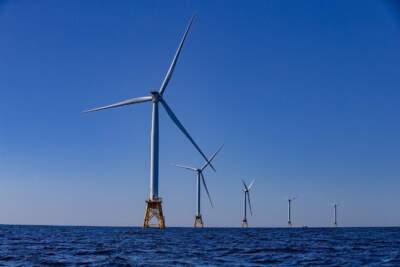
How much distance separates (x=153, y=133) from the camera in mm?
96812

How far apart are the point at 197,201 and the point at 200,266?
16448 centimetres

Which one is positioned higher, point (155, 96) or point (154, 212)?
point (155, 96)

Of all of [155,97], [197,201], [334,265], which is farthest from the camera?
[197,201]

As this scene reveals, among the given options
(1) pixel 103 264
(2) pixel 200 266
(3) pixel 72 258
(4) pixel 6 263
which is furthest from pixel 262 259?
(4) pixel 6 263

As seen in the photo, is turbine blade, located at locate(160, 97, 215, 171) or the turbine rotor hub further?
the turbine rotor hub

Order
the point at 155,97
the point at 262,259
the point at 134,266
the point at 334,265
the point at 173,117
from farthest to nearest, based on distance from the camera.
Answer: the point at 155,97 → the point at 173,117 → the point at 262,259 → the point at 334,265 → the point at 134,266

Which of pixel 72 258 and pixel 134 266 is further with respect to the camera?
pixel 72 258

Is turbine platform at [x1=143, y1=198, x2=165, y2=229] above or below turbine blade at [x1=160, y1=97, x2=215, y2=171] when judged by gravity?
below

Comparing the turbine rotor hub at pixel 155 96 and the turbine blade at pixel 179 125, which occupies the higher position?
the turbine rotor hub at pixel 155 96

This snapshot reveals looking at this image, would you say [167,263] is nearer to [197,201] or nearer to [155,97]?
[155,97]

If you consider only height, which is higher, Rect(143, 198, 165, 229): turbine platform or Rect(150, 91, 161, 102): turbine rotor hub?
Rect(150, 91, 161, 102): turbine rotor hub

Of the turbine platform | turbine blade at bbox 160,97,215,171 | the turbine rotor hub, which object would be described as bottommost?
the turbine platform

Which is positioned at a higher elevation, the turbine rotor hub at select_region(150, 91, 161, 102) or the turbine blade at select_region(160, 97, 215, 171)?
the turbine rotor hub at select_region(150, 91, 161, 102)

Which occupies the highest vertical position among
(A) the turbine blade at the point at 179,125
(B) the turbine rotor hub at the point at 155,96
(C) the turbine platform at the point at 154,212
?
(B) the turbine rotor hub at the point at 155,96
